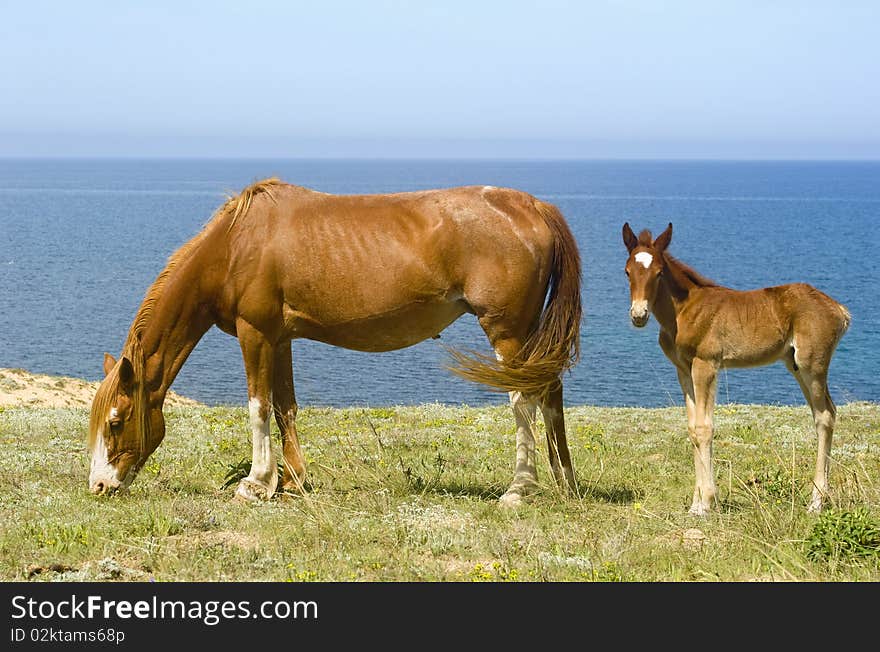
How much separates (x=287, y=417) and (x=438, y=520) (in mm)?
2390

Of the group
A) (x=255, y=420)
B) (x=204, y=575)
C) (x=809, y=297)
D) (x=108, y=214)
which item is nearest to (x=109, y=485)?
(x=255, y=420)

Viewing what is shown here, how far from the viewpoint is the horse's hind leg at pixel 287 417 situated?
1070 centimetres

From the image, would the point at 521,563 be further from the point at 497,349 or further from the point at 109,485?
the point at 109,485

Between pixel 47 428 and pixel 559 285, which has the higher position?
pixel 559 285

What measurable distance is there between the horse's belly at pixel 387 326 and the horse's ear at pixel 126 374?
1639 millimetres

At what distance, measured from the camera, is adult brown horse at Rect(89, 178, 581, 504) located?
1005cm

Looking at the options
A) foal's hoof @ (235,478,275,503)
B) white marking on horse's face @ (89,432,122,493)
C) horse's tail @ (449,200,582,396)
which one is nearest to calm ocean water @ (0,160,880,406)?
horse's tail @ (449,200,582,396)

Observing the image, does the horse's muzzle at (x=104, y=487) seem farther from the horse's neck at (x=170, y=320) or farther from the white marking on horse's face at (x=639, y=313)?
the white marking on horse's face at (x=639, y=313)

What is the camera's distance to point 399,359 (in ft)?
134

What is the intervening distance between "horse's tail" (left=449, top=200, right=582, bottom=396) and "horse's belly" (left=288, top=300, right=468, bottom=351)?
1.69ft

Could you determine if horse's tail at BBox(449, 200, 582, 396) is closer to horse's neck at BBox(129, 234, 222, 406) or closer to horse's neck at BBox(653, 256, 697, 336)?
horse's neck at BBox(653, 256, 697, 336)

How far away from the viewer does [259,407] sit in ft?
34.2

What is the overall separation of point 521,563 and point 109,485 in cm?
459

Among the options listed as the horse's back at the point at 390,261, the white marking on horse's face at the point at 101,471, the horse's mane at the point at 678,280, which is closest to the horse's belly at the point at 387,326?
the horse's back at the point at 390,261
